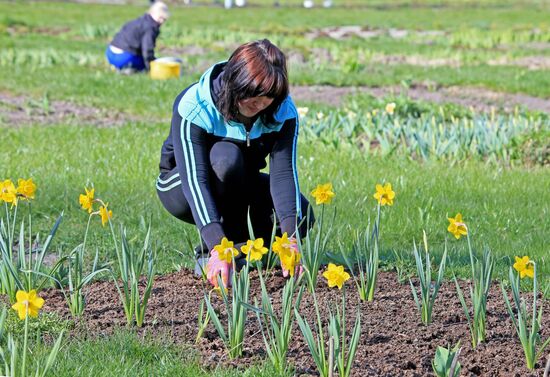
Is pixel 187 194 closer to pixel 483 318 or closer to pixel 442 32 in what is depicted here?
pixel 483 318

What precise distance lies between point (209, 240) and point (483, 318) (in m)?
1.06

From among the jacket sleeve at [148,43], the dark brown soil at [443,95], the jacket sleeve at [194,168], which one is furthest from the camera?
the jacket sleeve at [148,43]

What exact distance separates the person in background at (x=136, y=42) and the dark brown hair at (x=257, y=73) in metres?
9.13

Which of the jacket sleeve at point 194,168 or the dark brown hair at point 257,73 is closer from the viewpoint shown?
the dark brown hair at point 257,73

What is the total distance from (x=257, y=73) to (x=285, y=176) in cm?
64

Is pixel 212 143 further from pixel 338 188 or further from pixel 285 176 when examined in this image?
pixel 338 188

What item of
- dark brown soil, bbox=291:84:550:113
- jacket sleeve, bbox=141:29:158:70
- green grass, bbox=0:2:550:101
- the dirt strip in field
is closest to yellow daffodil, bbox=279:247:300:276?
the dirt strip in field

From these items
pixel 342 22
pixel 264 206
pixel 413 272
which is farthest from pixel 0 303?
pixel 342 22

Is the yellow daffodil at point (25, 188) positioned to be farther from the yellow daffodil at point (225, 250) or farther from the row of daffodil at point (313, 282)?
the yellow daffodil at point (225, 250)

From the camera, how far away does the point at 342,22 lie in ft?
92.3

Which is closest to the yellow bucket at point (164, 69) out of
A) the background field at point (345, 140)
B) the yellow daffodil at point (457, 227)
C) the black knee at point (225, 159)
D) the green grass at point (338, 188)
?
the background field at point (345, 140)

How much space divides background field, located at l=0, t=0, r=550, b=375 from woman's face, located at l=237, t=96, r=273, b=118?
595mm

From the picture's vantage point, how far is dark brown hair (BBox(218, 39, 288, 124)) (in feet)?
11.7

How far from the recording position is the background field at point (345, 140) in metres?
5.38
